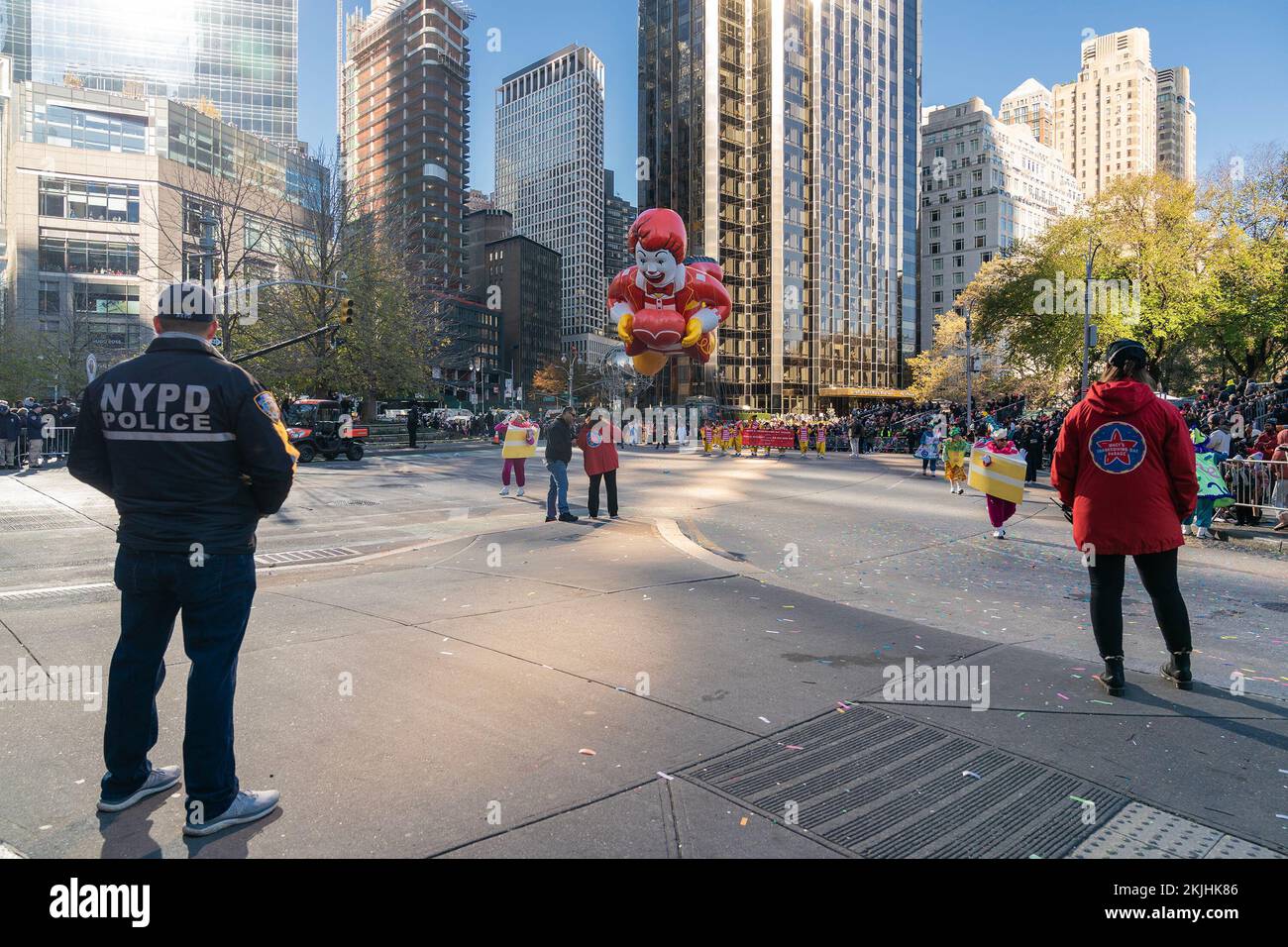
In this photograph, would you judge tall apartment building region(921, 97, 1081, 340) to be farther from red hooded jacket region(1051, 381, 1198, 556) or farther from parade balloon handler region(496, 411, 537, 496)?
red hooded jacket region(1051, 381, 1198, 556)

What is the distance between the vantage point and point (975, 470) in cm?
1173

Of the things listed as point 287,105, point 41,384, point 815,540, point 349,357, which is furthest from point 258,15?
point 815,540

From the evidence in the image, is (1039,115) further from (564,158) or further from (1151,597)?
(1151,597)

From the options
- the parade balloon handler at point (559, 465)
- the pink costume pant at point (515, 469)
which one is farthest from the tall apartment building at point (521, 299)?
the parade balloon handler at point (559, 465)

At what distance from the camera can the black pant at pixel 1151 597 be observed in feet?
15.7

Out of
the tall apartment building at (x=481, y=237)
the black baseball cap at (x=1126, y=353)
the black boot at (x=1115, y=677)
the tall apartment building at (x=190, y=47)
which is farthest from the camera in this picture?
the tall apartment building at (x=481, y=237)

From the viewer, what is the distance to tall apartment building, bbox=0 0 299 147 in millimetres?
101312

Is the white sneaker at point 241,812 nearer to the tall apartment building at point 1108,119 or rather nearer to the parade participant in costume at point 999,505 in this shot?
the parade participant in costume at point 999,505

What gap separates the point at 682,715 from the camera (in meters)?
4.25

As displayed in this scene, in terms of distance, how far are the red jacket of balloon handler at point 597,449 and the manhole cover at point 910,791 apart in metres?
9.25

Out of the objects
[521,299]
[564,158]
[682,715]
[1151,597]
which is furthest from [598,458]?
[564,158]

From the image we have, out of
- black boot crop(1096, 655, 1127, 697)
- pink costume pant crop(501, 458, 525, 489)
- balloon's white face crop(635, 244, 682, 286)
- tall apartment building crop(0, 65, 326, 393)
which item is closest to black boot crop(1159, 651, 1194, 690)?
black boot crop(1096, 655, 1127, 697)

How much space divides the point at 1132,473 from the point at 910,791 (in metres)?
2.81
